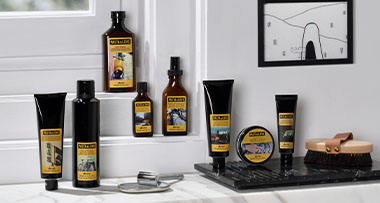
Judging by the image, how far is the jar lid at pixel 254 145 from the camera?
1292 millimetres

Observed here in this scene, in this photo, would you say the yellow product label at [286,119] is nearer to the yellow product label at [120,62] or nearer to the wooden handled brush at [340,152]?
the wooden handled brush at [340,152]

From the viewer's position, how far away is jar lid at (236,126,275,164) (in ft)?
4.24

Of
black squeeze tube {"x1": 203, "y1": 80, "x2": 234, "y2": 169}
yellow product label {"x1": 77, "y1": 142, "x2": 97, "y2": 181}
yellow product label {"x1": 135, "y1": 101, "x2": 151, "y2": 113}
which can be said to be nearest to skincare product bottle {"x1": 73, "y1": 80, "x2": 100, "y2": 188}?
yellow product label {"x1": 77, "y1": 142, "x2": 97, "y2": 181}

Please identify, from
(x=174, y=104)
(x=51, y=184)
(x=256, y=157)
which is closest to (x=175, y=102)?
(x=174, y=104)

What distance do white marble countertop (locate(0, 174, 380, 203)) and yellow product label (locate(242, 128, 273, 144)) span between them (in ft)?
0.42

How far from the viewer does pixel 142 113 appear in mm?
1333

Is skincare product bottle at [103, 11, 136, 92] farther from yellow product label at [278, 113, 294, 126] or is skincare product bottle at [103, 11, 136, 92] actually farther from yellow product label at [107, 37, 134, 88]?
yellow product label at [278, 113, 294, 126]

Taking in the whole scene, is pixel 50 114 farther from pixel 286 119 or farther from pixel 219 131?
pixel 286 119

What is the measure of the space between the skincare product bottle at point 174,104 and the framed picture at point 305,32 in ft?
0.62

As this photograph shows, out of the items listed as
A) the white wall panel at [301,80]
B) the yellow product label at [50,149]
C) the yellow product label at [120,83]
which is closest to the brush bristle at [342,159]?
the white wall panel at [301,80]

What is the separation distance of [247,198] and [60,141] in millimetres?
383

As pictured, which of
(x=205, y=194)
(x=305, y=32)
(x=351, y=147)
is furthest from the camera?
(x=305, y=32)

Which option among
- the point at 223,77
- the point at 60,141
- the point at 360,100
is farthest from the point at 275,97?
the point at 60,141

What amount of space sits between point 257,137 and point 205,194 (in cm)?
21
